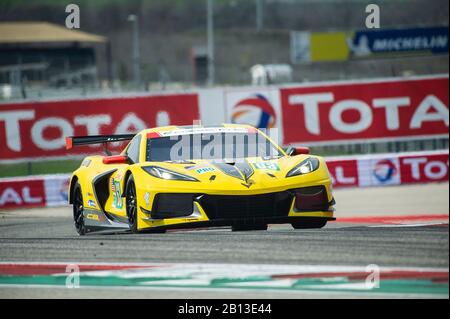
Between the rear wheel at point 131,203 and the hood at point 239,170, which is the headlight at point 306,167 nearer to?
the hood at point 239,170

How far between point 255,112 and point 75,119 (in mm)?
3482

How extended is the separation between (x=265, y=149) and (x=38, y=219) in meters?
5.59

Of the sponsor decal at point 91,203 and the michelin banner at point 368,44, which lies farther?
the michelin banner at point 368,44

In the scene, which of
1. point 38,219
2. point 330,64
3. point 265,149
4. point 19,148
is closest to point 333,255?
point 265,149

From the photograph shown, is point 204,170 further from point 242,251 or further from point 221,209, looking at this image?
point 242,251

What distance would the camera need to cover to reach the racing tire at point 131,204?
440 inches

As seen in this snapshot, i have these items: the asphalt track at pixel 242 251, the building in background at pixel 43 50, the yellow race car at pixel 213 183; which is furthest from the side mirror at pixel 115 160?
the building in background at pixel 43 50

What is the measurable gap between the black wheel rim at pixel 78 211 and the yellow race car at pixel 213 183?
2.82 feet

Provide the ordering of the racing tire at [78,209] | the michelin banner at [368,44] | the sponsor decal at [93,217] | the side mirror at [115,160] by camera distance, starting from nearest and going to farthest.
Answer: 1. the side mirror at [115,160]
2. the sponsor decal at [93,217]
3. the racing tire at [78,209]
4. the michelin banner at [368,44]

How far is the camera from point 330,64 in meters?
60.6

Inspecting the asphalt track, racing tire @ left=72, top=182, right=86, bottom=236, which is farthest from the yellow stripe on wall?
the asphalt track

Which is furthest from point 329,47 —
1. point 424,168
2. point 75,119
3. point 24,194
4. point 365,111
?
point 24,194

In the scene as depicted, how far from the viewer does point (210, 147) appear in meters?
11.8

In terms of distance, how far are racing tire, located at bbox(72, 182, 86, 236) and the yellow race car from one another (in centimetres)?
83
